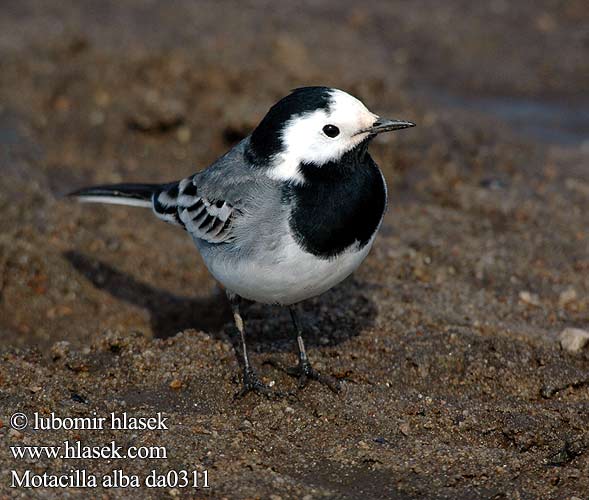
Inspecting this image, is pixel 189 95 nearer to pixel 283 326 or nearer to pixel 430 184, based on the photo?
pixel 430 184

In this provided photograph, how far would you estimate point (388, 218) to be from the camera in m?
8.19

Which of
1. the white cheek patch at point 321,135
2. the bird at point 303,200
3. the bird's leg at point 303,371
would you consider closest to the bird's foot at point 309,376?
the bird's leg at point 303,371

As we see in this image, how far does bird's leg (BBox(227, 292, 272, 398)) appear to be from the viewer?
5.72 metres

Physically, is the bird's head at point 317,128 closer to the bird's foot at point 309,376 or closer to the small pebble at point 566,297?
the bird's foot at point 309,376

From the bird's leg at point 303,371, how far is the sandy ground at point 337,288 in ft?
0.21

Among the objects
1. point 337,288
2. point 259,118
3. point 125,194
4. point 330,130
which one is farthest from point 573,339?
point 259,118

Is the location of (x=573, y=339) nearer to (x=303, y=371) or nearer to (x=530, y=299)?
(x=530, y=299)

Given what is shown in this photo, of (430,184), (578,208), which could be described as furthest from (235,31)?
(578,208)

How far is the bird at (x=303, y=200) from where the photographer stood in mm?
5176

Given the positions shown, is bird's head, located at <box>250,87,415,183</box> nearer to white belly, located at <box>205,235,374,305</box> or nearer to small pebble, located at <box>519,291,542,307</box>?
white belly, located at <box>205,235,374,305</box>

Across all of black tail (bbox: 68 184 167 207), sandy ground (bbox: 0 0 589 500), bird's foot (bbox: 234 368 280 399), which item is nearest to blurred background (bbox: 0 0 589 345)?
sandy ground (bbox: 0 0 589 500)

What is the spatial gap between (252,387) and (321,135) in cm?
166

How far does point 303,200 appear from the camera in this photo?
5227 mm

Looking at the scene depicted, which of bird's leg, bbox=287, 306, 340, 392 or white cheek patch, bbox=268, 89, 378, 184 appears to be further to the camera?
bird's leg, bbox=287, 306, 340, 392
